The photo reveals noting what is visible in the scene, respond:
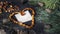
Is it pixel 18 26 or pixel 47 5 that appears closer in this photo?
pixel 18 26

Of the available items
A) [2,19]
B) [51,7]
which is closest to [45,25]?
[51,7]

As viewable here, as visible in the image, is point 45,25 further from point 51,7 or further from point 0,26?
point 0,26

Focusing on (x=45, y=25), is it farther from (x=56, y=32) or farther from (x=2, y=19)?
(x=2, y=19)

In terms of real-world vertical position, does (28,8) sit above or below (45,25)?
above

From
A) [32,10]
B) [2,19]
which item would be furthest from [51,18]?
[2,19]

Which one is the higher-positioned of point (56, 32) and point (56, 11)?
point (56, 11)

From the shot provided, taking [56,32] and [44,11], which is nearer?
[56,32]

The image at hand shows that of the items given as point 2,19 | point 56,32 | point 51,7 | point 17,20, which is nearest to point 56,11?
point 51,7

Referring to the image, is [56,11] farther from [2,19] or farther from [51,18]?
[2,19]
